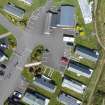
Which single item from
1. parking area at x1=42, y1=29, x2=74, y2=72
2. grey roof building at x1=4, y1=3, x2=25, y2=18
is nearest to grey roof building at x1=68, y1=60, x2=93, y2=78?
parking area at x1=42, y1=29, x2=74, y2=72

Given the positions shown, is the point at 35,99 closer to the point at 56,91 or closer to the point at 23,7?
the point at 56,91

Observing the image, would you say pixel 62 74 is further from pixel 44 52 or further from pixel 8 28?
pixel 8 28

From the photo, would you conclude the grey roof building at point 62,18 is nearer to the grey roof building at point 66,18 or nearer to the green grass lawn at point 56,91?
the grey roof building at point 66,18

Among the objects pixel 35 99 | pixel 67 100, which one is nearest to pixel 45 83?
pixel 35 99

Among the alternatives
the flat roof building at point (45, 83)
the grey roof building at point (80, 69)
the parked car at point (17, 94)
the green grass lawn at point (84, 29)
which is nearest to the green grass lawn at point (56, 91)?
the flat roof building at point (45, 83)

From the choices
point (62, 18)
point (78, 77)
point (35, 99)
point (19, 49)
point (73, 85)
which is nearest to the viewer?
point (35, 99)
